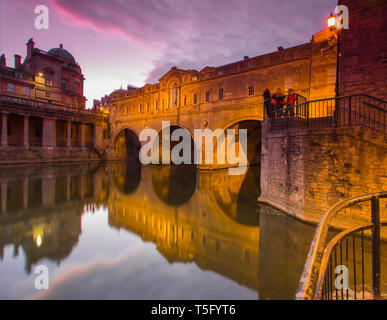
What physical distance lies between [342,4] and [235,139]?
14.9 meters

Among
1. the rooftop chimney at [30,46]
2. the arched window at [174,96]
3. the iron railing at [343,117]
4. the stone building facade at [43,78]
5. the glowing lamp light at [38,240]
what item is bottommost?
the glowing lamp light at [38,240]

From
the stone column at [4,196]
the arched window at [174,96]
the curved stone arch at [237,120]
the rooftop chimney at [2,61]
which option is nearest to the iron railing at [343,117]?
the curved stone arch at [237,120]

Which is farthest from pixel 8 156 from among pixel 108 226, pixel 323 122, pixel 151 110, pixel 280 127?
pixel 323 122

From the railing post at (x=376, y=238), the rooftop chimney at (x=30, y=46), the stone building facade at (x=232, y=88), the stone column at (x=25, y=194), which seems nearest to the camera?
the railing post at (x=376, y=238)

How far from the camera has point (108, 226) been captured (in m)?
8.62

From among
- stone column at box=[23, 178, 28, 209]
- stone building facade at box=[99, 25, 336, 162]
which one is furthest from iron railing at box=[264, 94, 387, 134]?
stone column at box=[23, 178, 28, 209]

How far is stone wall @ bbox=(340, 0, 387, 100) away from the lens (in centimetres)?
781

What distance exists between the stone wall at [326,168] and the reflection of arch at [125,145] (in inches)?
1221

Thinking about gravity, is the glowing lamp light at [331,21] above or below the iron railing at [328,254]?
above

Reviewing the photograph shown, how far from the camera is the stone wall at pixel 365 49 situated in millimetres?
7812

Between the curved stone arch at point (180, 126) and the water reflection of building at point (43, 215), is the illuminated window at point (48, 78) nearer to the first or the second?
the curved stone arch at point (180, 126)

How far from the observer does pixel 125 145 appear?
1513 inches

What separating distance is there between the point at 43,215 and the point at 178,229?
19.3ft
